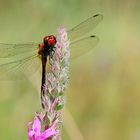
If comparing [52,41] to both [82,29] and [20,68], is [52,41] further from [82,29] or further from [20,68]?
[82,29]

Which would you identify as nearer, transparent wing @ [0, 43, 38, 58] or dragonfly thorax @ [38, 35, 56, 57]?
dragonfly thorax @ [38, 35, 56, 57]

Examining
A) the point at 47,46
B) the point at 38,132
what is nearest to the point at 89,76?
the point at 47,46

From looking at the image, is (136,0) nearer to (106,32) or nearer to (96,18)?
(106,32)

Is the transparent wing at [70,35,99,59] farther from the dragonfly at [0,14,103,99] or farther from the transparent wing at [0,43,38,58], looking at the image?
the transparent wing at [0,43,38,58]

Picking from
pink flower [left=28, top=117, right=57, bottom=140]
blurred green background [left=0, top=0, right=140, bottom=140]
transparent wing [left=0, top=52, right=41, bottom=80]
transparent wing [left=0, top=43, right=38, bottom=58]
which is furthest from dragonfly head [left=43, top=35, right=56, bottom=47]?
blurred green background [left=0, top=0, right=140, bottom=140]

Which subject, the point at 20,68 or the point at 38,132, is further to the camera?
the point at 20,68

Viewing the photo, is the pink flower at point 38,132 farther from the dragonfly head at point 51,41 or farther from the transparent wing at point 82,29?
the transparent wing at point 82,29
